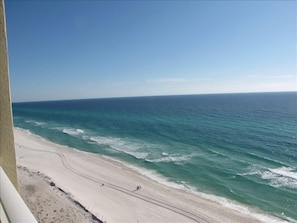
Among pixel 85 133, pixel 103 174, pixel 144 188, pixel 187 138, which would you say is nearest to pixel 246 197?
pixel 144 188

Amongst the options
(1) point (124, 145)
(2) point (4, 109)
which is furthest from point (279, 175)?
(2) point (4, 109)

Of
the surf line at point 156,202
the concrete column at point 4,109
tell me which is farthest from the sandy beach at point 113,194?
the concrete column at point 4,109

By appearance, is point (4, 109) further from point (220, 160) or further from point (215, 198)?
point (220, 160)

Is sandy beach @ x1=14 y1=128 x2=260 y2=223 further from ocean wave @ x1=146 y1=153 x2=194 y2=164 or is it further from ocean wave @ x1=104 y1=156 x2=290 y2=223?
ocean wave @ x1=146 y1=153 x2=194 y2=164

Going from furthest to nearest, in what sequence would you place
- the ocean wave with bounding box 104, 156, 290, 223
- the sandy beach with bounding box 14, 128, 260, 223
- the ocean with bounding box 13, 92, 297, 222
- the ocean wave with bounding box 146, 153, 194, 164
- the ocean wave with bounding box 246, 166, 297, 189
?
the ocean wave with bounding box 146, 153, 194, 164, the ocean wave with bounding box 246, 166, 297, 189, the ocean with bounding box 13, 92, 297, 222, the ocean wave with bounding box 104, 156, 290, 223, the sandy beach with bounding box 14, 128, 260, 223

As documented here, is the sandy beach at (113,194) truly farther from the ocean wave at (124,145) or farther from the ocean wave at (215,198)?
the ocean wave at (124,145)

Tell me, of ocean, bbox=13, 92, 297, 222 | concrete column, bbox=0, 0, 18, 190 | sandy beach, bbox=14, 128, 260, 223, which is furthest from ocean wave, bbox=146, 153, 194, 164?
concrete column, bbox=0, 0, 18, 190
